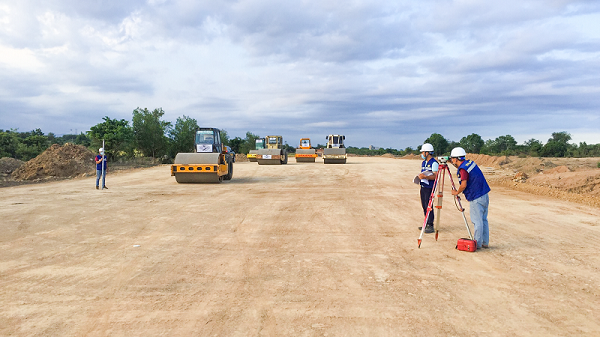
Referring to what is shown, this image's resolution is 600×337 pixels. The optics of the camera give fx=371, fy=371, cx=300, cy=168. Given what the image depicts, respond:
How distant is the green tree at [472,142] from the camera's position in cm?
7481

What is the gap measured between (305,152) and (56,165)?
74.6 ft

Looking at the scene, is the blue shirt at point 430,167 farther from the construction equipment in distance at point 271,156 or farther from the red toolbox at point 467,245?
the construction equipment in distance at point 271,156

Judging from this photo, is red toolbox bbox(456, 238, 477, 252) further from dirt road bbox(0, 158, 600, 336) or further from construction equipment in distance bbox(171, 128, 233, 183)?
construction equipment in distance bbox(171, 128, 233, 183)

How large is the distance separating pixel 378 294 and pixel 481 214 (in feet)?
10.1

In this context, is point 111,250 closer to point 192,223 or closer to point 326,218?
point 192,223

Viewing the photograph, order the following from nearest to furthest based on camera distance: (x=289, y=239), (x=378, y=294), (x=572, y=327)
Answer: (x=572, y=327) → (x=378, y=294) → (x=289, y=239)

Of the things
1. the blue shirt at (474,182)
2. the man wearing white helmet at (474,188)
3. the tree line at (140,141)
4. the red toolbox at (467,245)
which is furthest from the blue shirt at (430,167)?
the tree line at (140,141)

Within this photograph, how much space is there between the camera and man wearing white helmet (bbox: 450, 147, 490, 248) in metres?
6.58

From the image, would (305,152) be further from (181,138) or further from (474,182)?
(474,182)

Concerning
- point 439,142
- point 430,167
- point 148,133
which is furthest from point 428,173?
point 439,142

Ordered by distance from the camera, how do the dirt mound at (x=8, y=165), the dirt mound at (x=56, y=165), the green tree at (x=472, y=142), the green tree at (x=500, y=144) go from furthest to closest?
the green tree at (x=472, y=142)
the green tree at (x=500, y=144)
the dirt mound at (x=8, y=165)
the dirt mound at (x=56, y=165)

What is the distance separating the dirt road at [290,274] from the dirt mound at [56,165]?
1626 cm

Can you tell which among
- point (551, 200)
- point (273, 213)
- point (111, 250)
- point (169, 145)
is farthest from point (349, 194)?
point (169, 145)

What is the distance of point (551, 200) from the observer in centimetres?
1341
